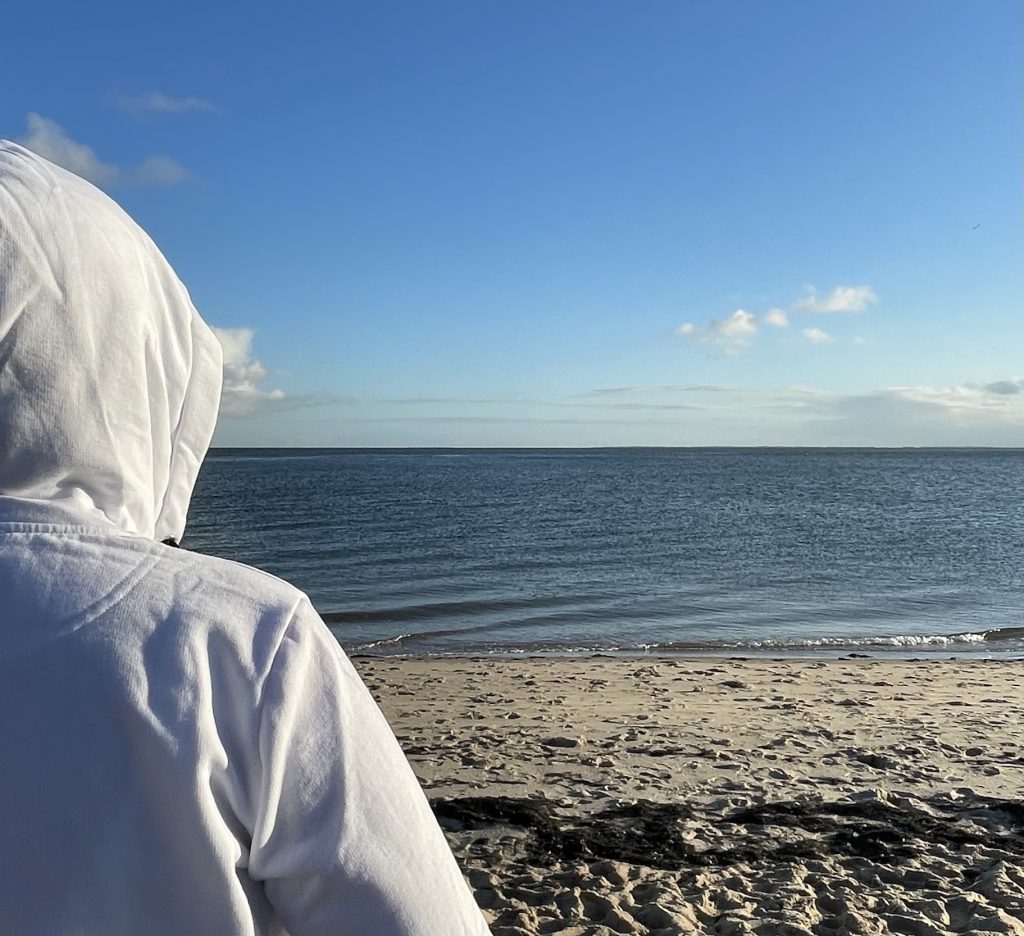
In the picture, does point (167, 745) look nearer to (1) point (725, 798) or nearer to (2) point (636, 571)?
(1) point (725, 798)

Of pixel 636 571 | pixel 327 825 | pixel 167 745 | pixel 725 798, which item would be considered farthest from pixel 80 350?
pixel 636 571

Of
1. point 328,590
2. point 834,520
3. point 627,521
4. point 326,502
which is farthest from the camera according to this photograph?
point 326,502

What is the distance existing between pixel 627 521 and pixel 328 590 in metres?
20.4

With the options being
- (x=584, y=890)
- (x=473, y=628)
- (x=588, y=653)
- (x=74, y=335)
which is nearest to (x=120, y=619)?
(x=74, y=335)

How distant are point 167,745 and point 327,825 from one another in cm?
14

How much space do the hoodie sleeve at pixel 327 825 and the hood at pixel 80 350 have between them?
223 millimetres

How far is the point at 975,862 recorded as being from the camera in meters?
5.53

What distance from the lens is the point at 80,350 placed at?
90cm

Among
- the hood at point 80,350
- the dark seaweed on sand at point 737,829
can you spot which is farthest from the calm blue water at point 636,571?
the hood at point 80,350

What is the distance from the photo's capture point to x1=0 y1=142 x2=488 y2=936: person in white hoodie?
2.57 feet

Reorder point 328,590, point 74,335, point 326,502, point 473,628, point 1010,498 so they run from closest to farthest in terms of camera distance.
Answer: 1. point 74,335
2. point 473,628
3. point 328,590
4. point 326,502
5. point 1010,498

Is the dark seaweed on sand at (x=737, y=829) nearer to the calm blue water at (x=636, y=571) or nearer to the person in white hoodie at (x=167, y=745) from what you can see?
the person in white hoodie at (x=167, y=745)

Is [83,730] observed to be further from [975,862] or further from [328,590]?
[328,590]

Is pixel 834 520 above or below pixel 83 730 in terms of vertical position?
below
